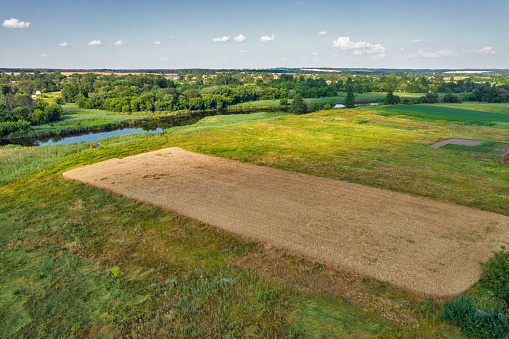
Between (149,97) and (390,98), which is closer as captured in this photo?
(149,97)

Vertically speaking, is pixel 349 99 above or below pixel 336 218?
above

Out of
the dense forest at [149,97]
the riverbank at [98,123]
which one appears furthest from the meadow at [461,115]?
the riverbank at [98,123]

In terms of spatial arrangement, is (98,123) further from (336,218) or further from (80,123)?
(336,218)

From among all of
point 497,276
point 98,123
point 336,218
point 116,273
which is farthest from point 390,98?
point 116,273

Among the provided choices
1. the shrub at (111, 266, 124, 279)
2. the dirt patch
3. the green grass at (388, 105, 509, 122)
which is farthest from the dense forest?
the shrub at (111, 266, 124, 279)

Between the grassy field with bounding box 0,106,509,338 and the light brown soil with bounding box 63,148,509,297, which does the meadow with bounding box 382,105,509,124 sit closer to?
the grassy field with bounding box 0,106,509,338

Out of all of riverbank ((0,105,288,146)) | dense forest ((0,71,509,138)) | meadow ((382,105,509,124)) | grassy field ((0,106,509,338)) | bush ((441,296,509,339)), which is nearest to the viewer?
bush ((441,296,509,339))

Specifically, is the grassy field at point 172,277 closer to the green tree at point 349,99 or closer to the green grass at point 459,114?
the green grass at point 459,114

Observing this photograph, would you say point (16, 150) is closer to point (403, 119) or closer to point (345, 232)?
point (345, 232)
